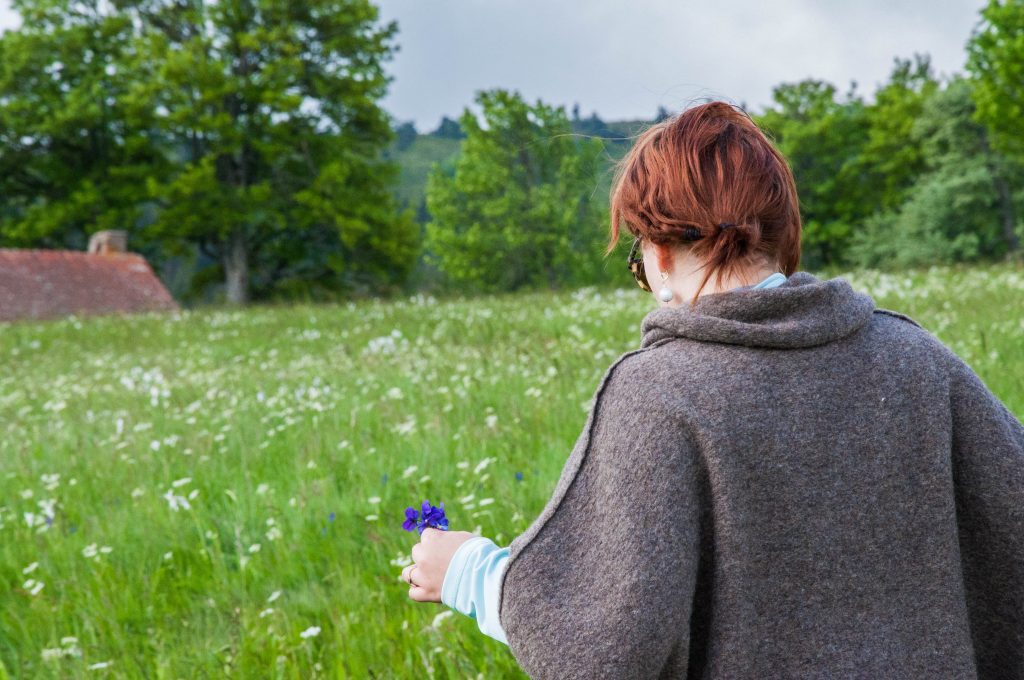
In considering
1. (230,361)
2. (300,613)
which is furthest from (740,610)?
(230,361)

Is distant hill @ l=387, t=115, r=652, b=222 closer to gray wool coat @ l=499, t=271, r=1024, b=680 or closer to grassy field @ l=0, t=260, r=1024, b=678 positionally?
grassy field @ l=0, t=260, r=1024, b=678

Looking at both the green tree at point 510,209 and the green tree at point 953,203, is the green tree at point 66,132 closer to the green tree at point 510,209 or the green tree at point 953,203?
the green tree at point 510,209

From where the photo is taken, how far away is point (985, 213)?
4075 centimetres

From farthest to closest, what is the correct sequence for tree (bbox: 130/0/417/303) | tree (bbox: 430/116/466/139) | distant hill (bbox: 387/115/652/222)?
tree (bbox: 430/116/466/139), distant hill (bbox: 387/115/652/222), tree (bbox: 130/0/417/303)

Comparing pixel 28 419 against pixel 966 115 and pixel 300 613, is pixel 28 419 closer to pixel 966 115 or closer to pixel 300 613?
pixel 300 613

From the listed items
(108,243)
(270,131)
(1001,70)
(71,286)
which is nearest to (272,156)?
(270,131)

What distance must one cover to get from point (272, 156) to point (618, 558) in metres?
39.0

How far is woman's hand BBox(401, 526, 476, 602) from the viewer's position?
1712mm

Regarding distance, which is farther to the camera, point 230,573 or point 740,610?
point 230,573

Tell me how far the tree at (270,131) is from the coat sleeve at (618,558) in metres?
36.5

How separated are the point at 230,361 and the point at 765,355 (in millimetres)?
9936

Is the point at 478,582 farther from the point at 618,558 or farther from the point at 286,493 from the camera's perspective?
the point at 286,493

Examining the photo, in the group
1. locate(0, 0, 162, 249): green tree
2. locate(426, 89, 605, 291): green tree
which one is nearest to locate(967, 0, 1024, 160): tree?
locate(426, 89, 605, 291): green tree

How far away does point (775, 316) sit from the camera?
1.52m
